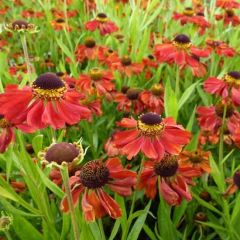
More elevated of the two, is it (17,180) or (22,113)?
(22,113)

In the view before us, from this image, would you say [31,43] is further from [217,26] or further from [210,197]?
[210,197]

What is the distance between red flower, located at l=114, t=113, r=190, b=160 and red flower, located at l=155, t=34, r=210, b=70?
48 cm

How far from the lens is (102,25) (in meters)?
1.89

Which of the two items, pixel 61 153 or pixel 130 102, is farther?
pixel 130 102

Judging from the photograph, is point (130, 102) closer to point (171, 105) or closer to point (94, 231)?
point (171, 105)

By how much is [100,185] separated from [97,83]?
67 centimetres

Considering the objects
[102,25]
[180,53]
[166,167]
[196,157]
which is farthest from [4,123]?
[102,25]

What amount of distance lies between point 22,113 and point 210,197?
0.53 meters

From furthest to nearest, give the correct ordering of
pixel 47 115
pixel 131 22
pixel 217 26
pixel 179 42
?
pixel 217 26, pixel 131 22, pixel 179 42, pixel 47 115

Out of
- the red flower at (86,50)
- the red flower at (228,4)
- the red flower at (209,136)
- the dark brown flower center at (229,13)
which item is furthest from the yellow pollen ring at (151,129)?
the dark brown flower center at (229,13)

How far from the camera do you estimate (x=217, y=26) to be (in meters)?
2.06

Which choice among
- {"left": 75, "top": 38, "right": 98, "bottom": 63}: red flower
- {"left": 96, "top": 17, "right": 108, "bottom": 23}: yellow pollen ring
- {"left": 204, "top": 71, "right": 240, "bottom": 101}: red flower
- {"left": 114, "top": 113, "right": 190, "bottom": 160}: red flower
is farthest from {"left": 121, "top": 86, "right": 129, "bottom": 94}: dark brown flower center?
{"left": 114, "top": 113, "right": 190, "bottom": 160}: red flower

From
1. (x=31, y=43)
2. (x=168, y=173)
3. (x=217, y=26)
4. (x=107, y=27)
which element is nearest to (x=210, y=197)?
(x=168, y=173)

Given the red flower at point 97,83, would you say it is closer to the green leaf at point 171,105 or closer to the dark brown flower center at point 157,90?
the dark brown flower center at point 157,90
